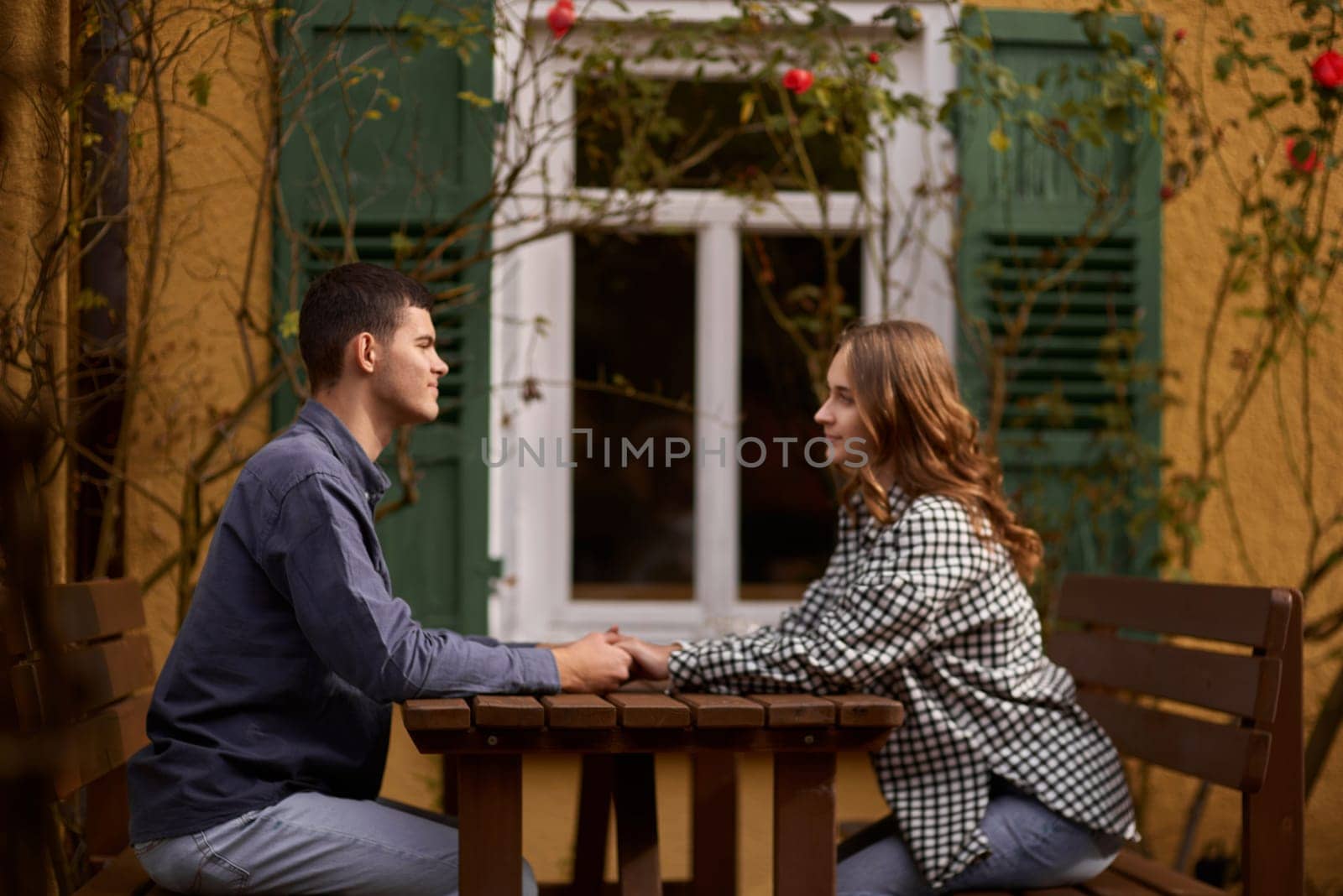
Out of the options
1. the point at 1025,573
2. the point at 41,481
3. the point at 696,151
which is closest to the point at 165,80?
the point at 696,151

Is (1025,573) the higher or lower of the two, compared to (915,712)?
higher

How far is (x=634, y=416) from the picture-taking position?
4.15m

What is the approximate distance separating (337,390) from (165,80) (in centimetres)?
144

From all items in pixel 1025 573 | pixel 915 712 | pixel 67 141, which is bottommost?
pixel 915 712

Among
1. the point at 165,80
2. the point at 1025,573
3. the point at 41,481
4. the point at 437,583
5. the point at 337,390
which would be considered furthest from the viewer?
the point at 437,583

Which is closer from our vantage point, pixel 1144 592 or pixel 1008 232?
pixel 1144 592

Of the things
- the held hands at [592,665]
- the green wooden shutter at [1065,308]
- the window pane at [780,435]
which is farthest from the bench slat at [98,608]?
the green wooden shutter at [1065,308]

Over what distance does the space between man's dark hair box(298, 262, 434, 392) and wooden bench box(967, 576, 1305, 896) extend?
4.39ft

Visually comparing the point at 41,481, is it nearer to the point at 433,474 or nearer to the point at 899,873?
the point at 899,873

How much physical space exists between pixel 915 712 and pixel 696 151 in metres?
2.19

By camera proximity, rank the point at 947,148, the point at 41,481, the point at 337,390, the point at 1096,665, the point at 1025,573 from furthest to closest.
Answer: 1. the point at 947,148
2. the point at 1096,665
3. the point at 1025,573
4. the point at 337,390
5. the point at 41,481

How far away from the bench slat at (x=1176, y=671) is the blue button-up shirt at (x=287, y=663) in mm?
1036

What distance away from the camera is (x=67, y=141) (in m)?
2.18

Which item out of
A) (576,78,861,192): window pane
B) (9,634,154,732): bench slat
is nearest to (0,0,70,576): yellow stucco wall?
(9,634,154,732): bench slat
